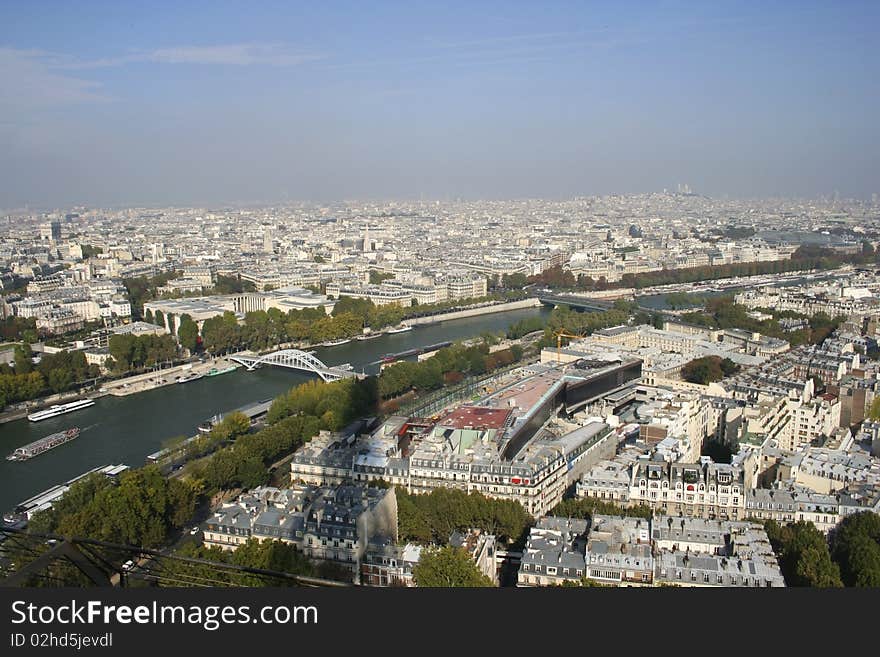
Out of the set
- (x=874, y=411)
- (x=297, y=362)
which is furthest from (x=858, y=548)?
(x=297, y=362)

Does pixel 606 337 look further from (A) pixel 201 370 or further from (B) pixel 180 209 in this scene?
(B) pixel 180 209

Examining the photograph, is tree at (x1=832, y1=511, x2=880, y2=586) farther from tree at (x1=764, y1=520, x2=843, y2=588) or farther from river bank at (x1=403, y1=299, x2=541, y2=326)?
river bank at (x1=403, y1=299, x2=541, y2=326)

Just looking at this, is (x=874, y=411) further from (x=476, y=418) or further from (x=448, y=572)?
(x=448, y=572)

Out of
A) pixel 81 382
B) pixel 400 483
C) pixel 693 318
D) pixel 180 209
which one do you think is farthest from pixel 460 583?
pixel 180 209

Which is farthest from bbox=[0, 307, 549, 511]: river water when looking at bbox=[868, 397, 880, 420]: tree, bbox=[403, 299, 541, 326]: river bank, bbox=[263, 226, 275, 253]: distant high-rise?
bbox=[263, 226, 275, 253]: distant high-rise

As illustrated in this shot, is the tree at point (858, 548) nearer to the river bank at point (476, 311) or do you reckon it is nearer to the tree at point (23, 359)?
the tree at point (23, 359)
